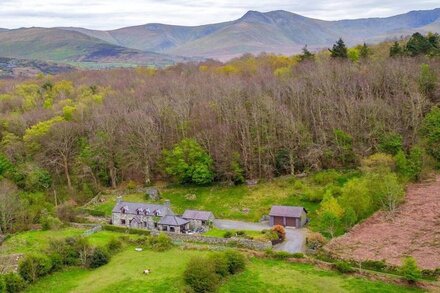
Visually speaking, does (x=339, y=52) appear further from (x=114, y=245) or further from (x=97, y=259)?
(x=97, y=259)

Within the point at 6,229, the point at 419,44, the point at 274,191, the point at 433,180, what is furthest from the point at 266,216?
the point at 419,44

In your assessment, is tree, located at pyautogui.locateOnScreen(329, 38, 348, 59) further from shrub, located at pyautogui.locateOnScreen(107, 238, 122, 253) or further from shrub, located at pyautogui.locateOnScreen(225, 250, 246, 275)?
shrub, located at pyautogui.locateOnScreen(107, 238, 122, 253)

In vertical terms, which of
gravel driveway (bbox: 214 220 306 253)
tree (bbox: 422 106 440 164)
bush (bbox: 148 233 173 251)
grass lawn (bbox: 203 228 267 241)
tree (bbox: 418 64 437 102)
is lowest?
gravel driveway (bbox: 214 220 306 253)

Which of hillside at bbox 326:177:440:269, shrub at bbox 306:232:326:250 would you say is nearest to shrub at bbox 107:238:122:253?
shrub at bbox 306:232:326:250

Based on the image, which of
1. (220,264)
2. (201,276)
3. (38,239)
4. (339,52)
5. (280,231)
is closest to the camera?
(201,276)

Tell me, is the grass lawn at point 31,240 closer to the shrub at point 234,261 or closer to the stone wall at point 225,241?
the stone wall at point 225,241

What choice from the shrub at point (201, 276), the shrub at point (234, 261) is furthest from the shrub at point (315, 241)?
the shrub at point (201, 276)

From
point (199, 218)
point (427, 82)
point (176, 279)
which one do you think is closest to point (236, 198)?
point (199, 218)
